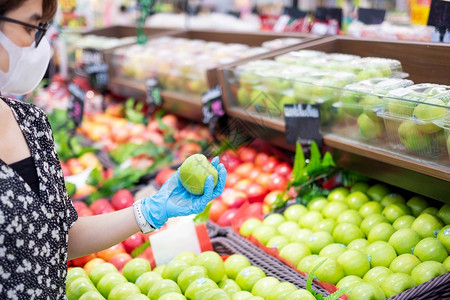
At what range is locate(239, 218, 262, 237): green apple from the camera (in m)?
2.38

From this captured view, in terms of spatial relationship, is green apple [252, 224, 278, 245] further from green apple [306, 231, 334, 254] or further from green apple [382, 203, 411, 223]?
green apple [382, 203, 411, 223]

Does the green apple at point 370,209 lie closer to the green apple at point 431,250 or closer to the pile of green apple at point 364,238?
the pile of green apple at point 364,238

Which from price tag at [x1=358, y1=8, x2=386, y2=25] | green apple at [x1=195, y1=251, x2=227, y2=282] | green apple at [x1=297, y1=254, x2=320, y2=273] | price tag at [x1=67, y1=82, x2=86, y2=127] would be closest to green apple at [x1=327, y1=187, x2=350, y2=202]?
green apple at [x1=297, y1=254, x2=320, y2=273]

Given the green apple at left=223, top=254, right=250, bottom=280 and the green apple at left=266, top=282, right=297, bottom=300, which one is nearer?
the green apple at left=266, top=282, right=297, bottom=300

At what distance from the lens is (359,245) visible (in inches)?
78.5

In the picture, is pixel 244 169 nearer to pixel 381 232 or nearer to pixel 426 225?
pixel 381 232

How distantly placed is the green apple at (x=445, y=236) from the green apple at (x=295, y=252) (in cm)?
51

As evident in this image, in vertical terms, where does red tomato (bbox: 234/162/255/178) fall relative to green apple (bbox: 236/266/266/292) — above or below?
above

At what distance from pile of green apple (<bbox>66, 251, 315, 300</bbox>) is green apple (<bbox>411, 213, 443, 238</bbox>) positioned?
1.91 feet

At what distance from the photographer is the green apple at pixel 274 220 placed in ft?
7.73

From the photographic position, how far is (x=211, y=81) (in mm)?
3002

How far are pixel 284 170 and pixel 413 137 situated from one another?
1.05m

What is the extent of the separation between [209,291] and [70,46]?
4744mm

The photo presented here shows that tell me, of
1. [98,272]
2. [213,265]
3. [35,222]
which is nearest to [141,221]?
[35,222]
